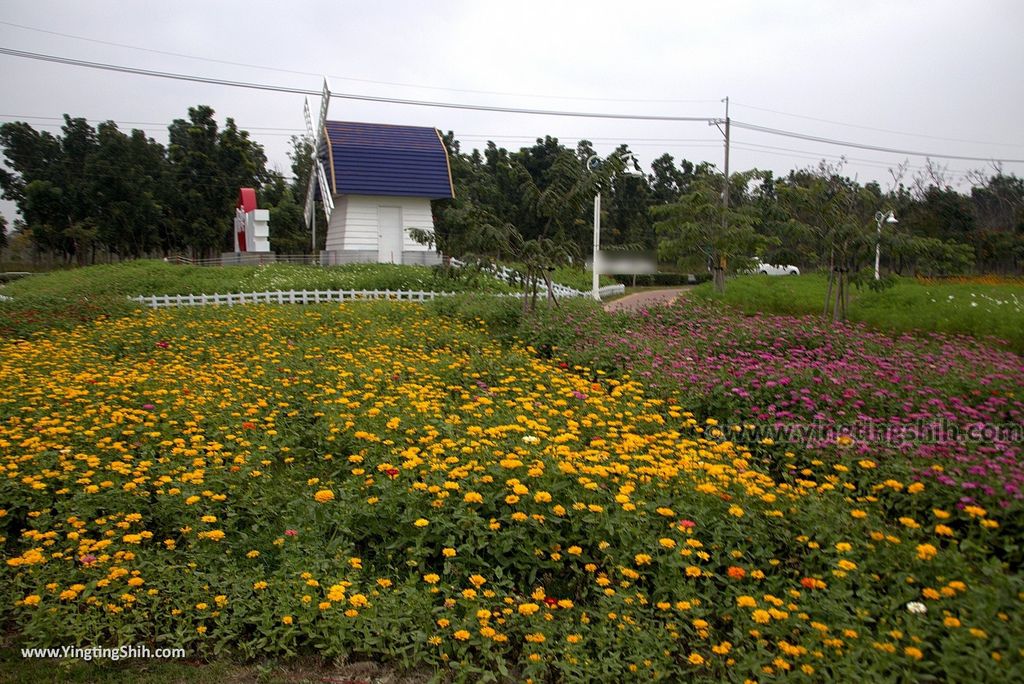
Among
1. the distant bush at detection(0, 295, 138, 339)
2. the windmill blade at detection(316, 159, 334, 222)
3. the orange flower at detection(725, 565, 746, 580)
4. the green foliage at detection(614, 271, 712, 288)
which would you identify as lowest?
the orange flower at detection(725, 565, 746, 580)

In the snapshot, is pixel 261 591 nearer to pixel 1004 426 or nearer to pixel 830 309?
pixel 1004 426

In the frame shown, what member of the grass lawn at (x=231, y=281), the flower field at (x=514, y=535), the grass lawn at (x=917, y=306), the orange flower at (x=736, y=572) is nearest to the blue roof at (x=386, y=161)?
the grass lawn at (x=231, y=281)

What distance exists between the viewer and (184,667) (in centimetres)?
387

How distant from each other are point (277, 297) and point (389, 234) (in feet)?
37.0

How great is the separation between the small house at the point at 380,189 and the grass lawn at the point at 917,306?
40.9ft

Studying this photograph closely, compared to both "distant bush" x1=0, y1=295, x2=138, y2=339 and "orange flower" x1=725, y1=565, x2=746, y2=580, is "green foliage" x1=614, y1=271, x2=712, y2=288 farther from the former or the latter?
"orange flower" x1=725, y1=565, x2=746, y2=580

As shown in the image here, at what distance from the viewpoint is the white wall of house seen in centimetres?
2867

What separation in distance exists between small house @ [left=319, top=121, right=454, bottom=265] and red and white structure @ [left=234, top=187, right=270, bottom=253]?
2287 millimetres

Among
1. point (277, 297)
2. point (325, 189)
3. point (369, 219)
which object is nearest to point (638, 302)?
point (277, 297)

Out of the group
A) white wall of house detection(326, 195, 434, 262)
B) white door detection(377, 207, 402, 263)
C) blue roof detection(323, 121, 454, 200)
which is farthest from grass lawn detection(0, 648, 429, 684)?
white door detection(377, 207, 402, 263)

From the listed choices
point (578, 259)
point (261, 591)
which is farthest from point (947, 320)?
point (261, 591)

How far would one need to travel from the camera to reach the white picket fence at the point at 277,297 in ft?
57.7

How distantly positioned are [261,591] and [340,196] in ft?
85.5

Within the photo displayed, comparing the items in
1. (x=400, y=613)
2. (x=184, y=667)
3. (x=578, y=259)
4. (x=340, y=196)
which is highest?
(x=340, y=196)
